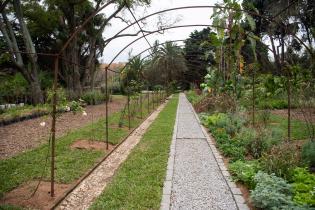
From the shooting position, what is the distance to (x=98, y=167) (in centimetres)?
767

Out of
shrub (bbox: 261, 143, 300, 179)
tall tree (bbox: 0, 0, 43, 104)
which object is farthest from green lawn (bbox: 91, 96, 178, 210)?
tall tree (bbox: 0, 0, 43, 104)

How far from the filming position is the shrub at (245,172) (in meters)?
5.87

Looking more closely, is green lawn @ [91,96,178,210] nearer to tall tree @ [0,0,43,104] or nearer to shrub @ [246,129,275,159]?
shrub @ [246,129,275,159]

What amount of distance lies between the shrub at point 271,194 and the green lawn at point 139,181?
137 cm

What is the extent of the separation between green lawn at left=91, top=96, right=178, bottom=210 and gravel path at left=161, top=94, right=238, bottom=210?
0.17 meters

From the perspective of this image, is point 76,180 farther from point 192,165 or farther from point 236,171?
point 236,171

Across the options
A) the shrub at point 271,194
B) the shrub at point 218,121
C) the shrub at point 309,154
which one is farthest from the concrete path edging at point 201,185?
the shrub at point 218,121

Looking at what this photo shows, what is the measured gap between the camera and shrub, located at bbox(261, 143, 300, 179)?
5762 mm

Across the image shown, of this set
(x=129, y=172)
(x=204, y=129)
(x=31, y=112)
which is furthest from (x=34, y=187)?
(x=31, y=112)

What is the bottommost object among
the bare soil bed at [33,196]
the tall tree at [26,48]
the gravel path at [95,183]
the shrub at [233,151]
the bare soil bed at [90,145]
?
the gravel path at [95,183]

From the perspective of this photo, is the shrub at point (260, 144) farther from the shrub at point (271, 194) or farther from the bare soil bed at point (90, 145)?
the bare soil bed at point (90, 145)

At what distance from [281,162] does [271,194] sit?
1.37 metres

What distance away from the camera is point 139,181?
6.34 m

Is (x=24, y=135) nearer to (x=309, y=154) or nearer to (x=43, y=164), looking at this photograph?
(x=43, y=164)
